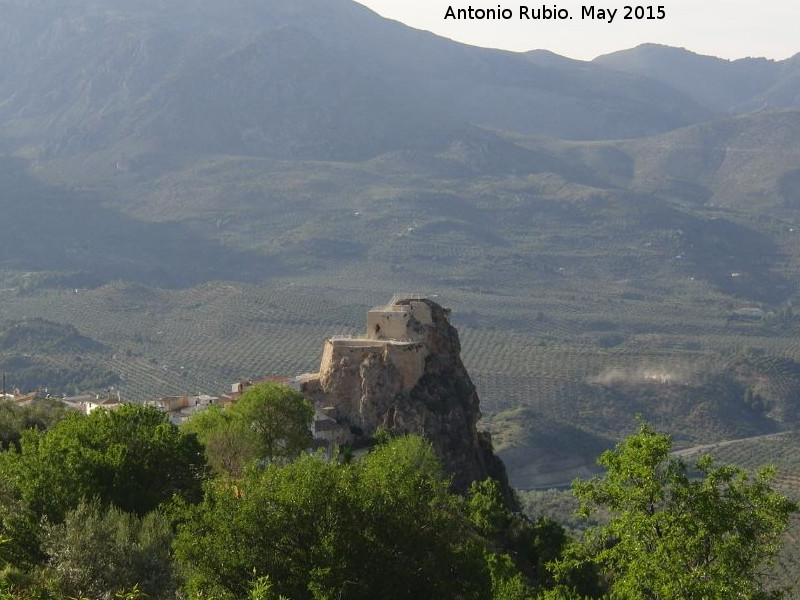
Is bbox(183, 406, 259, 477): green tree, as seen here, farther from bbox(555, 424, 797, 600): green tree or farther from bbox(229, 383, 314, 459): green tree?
bbox(555, 424, 797, 600): green tree

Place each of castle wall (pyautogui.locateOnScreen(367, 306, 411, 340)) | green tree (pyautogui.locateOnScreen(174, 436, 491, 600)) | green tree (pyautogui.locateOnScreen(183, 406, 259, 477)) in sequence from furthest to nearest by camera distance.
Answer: castle wall (pyautogui.locateOnScreen(367, 306, 411, 340)), green tree (pyautogui.locateOnScreen(183, 406, 259, 477)), green tree (pyautogui.locateOnScreen(174, 436, 491, 600))

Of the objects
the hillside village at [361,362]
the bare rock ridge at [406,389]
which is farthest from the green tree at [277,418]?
the bare rock ridge at [406,389]

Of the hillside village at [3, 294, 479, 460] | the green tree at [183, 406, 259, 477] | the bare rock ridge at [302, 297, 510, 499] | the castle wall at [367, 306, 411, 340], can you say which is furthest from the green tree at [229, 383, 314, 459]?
the castle wall at [367, 306, 411, 340]

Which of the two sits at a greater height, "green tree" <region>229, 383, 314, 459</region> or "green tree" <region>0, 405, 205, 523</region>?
"green tree" <region>0, 405, 205, 523</region>

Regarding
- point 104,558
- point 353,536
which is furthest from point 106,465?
point 353,536

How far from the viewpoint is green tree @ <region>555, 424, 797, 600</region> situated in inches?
872

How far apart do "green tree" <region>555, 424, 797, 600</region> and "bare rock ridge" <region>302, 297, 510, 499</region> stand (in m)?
26.0

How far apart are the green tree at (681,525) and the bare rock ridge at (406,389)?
85.3ft

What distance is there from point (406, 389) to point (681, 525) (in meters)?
29.2

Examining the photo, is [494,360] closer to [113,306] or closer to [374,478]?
[113,306]

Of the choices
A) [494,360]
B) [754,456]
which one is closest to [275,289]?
[494,360]

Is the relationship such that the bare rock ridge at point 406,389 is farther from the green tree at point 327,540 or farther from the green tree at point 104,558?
the green tree at point 327,540

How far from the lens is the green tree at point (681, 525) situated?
2214 cm

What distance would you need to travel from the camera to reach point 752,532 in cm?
2297
